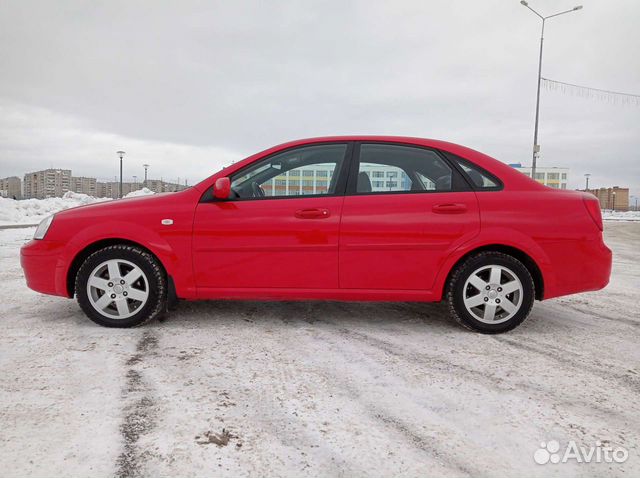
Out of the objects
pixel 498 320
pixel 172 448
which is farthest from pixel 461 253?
pixel 172 448

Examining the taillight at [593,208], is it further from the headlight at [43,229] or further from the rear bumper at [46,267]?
the headlight at [43,229]

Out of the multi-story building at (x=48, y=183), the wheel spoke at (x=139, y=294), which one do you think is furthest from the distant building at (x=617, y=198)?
the multi-story building at (x=48, y=183)

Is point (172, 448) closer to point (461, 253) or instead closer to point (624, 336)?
point (461, 253)

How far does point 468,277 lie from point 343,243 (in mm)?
990

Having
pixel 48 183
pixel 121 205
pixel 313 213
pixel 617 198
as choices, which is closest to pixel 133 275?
pixel 121 205

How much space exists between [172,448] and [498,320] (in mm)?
2574

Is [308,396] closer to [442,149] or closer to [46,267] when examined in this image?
[442,149]

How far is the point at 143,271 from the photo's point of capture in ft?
11.2

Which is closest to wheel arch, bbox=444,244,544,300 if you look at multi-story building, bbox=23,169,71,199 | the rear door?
the rear door

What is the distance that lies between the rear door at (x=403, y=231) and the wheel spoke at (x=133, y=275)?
1.57 m

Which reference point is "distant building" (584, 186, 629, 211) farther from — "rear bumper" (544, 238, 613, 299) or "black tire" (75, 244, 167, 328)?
"black tire" (75, 244, 167, 328)

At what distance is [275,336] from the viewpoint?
3.26 metres

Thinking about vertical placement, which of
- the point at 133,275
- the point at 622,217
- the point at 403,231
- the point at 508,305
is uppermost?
the point at 622,217

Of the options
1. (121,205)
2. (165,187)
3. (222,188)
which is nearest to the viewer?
(222,188)
